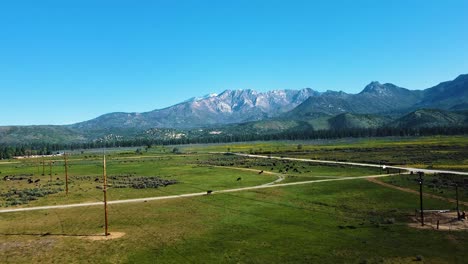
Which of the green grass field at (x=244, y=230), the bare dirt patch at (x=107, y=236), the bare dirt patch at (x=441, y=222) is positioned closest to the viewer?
the green grass field at (x=244, y=230)

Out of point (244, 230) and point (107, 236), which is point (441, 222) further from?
point (107, 236)

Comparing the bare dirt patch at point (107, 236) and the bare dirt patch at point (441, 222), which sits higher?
the bare dirt patch at point (107, 236)

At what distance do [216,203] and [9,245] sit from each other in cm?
3332

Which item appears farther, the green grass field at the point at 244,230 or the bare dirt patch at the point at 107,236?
the bare dirt patch at the point at 107,236

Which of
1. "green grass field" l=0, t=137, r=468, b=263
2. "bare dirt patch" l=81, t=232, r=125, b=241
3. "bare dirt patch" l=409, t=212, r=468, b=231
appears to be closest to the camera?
"green grass field" l=0, t=137, r=468, b=263

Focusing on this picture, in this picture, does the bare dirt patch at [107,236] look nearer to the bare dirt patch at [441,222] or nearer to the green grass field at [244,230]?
the green grass field at [244,230]

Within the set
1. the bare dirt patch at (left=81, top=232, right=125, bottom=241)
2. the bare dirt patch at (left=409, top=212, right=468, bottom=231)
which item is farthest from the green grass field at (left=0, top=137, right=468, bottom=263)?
the bare dirt patch at (left=409, top=212, right=468, bottom=231)

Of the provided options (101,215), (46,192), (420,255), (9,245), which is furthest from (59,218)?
(420,255)

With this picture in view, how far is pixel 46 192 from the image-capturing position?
88562 mm

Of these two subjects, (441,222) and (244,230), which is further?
(441,222)

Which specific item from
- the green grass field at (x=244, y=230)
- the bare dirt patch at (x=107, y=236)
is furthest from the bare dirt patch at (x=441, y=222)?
the bare dirt patch at (x=107, y=236)

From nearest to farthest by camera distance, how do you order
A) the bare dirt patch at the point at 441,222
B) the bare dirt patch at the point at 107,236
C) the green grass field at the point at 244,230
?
the green grass field at the point at 244,230, the bare dirt patch at the point at 107,236, the bare dirt patch at the point at 441,222

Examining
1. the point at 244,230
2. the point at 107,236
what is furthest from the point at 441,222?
the point at 107,236

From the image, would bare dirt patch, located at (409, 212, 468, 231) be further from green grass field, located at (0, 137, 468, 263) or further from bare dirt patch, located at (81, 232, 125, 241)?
bare dirt patch, located at (81, 232, 125, 241)
